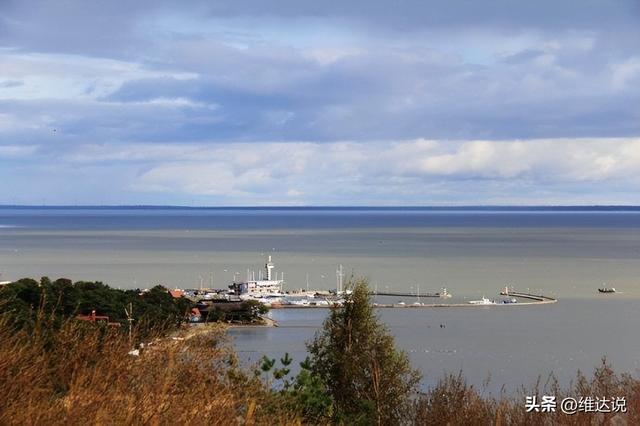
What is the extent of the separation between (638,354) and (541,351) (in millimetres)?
3720

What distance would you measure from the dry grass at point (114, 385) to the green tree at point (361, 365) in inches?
318

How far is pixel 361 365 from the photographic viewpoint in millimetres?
16781

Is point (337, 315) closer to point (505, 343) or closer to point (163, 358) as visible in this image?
point (163, 358)

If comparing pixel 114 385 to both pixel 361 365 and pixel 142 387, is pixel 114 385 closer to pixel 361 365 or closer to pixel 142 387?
pixel 142 387

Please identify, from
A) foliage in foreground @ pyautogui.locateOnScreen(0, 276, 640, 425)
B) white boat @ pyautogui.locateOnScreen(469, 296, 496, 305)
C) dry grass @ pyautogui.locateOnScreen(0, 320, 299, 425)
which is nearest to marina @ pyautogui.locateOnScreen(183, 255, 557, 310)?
white boat @ pyautogui.locateOnScreen(469, 296, 496, 305)

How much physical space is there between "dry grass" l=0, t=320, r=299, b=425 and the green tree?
8.09 meters

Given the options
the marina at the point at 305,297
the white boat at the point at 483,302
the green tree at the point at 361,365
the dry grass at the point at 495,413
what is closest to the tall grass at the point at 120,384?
the dry grass at the point at 495,413

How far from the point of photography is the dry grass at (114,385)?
502cm

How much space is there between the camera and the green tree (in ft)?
50.8

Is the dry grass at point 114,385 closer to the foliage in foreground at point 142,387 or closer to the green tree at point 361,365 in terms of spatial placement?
the foliage in foreground at point 142,387

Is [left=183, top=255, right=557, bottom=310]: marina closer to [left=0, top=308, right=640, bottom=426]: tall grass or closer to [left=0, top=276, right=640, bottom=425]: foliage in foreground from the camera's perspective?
[left=0, top=276, right=640, bottom=425]: foliage in foreground

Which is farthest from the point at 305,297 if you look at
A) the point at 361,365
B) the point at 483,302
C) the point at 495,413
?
the point at 495,413

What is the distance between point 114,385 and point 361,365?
11174mm

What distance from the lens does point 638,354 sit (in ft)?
115
